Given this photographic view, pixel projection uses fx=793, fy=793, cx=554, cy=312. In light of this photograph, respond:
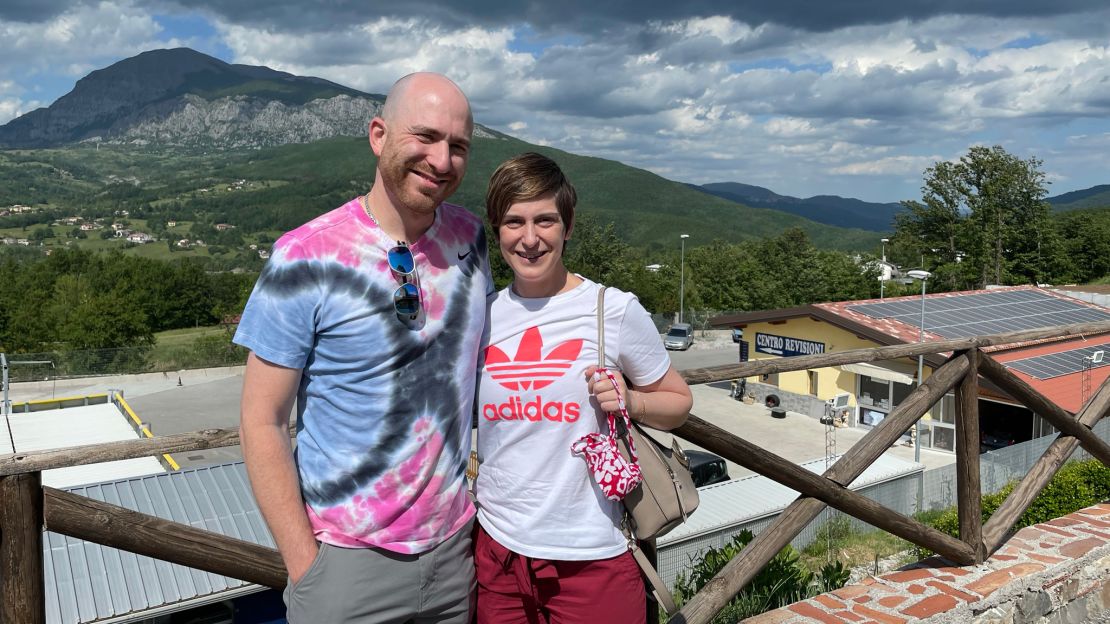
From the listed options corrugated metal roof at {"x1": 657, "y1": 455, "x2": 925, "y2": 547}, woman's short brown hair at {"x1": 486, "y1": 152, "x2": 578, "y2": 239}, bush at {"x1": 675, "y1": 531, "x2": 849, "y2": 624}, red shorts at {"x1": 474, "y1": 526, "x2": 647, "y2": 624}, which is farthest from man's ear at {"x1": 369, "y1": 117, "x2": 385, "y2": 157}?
corrugated metal roof at {"x1": 657, "y1": 455, "x2": 925, "y2": 547}

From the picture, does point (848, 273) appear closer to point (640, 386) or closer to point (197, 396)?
point (197, 396)

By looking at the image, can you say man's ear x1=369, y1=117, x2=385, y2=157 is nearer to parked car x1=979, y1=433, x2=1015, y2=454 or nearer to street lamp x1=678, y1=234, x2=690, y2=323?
parked car x1=979, y1=433, x2=1015, y2=454

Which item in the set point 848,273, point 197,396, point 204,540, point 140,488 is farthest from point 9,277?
point 204,540

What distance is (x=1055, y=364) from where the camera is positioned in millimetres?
19562

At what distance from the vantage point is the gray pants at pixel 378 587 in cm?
159

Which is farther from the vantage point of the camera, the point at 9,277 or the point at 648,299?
the point at 9,277

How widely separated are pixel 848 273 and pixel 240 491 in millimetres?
52999

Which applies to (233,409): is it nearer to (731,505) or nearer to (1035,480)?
(731,505)

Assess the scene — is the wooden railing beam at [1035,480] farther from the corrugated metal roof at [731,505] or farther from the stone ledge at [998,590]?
the corrugated metal roof at [731,505]

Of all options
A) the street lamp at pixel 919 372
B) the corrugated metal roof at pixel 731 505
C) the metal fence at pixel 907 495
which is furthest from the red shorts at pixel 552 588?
the street lamp at pixel 919 372

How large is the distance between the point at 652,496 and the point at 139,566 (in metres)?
7.62

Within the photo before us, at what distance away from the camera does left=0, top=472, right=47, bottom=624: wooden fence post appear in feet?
5.44

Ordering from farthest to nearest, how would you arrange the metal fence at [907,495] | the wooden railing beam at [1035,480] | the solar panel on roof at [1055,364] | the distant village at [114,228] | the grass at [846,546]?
the distant village at [114,228]
the solar panel on roof at [1055,364]
the metal fence at [907,495]
the grass at [846,546]
the wooden railing beam at [1035,480]

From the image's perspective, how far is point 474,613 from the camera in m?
1.92
